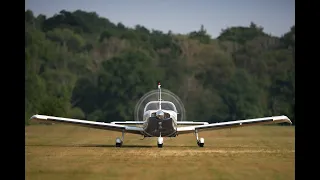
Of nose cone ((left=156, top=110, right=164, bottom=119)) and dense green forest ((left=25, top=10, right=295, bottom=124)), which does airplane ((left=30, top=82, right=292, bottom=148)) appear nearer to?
nose cone ((left=156, top=110, right=164, bottom=119))

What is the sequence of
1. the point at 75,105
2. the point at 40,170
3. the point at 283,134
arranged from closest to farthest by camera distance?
the point at 40,170, the point at 283,134, the point at 75,105

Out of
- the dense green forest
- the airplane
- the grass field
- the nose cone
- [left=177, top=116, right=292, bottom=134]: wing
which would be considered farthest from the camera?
the dense green forest

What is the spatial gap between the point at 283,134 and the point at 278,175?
61.3ft

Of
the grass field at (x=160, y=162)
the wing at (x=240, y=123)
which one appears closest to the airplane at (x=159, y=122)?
the wing at (x=240, y=123)

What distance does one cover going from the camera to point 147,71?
45.2 meters

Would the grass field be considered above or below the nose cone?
below

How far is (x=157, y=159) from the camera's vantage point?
762 inches

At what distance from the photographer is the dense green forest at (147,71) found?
40.3m

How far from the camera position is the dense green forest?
4031 centimetres

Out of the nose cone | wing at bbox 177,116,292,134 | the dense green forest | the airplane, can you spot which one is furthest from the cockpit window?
the dense green forest

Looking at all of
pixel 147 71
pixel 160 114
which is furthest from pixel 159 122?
pixel 147 71

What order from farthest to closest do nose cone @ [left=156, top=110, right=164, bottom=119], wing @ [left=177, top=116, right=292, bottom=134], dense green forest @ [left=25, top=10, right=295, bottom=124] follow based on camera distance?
dense green forest @ [left=25, top=10, right=295, bottom=124] → wing @ [left=177, top=116, right=292, bottom=134] → nose cone @ [left=156, top=110, right=164, bottom=119]
